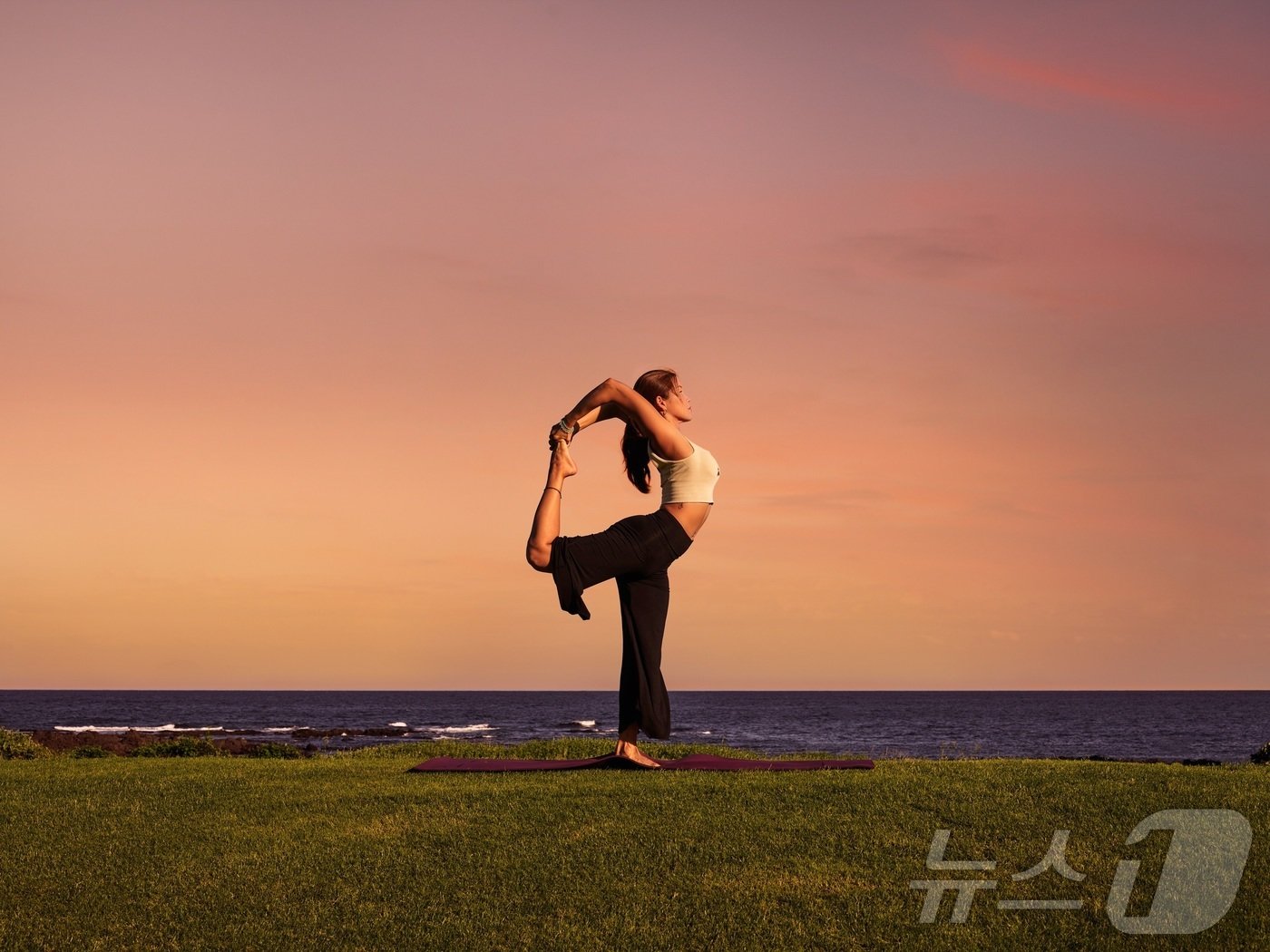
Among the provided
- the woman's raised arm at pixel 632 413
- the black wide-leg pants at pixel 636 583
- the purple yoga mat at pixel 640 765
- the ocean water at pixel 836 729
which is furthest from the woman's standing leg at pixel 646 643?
the ocean water at pixel 836 729

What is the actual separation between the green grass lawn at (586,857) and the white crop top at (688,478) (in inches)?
93.1

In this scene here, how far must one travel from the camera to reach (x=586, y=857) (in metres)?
7.44

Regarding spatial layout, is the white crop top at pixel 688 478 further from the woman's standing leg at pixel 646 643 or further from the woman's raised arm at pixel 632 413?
the woman's standing leg at pixel 646 643

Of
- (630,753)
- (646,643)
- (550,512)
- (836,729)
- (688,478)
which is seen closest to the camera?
(550,512)

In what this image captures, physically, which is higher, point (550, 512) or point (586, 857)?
point (550, 512)

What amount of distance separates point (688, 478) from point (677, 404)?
0.73 m

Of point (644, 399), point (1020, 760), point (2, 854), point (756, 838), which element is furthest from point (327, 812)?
point (1020, 760)

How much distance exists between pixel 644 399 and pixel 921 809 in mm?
3760

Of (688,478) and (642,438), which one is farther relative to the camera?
(642,438)

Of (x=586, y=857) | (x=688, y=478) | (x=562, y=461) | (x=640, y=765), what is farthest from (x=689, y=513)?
(x=586, y=857)

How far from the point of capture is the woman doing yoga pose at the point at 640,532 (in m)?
8.85

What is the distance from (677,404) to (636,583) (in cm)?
156

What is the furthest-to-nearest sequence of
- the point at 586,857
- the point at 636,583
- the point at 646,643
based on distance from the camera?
the point at 646,643
the point at 636,583
the point at 586,857

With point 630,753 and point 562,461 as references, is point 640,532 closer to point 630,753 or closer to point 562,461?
point 562,461
